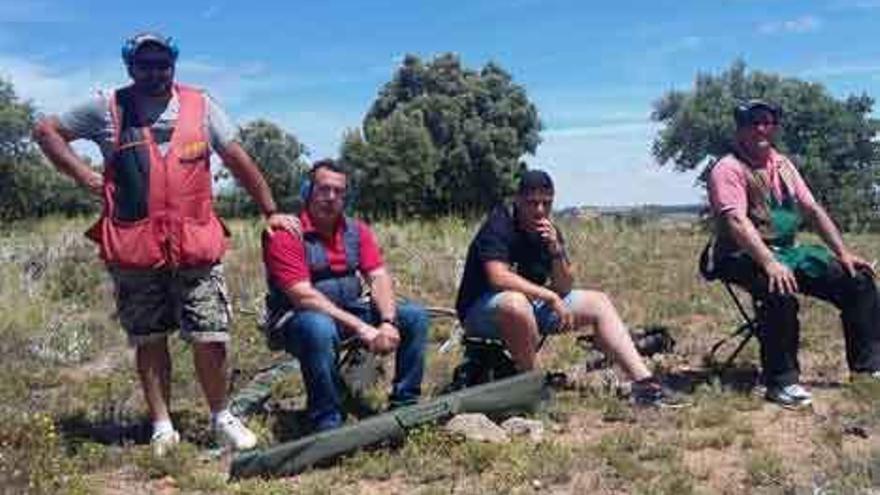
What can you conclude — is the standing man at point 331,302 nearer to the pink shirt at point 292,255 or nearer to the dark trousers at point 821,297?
the pink shirt at point 292,255

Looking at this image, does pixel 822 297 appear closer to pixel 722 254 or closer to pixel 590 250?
pixel 722 254

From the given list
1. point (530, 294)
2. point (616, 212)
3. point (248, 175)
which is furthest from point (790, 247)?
point (616, 212)

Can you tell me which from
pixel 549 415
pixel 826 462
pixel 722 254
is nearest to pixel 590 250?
pixel 722 254

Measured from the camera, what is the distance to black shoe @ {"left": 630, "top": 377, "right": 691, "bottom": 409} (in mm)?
6164

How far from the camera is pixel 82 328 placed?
827cm

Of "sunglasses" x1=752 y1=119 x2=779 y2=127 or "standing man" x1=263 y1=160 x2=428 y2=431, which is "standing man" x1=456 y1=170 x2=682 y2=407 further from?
"sunglasses" x1=752 y1=119 x2=779 y2=127

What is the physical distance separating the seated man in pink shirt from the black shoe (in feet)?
2.13

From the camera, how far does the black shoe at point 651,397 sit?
616 cm

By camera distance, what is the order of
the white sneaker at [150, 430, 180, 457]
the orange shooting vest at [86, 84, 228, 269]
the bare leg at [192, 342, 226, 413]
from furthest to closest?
the bare leg at [192, 342, 226, 413], the white sneaker at [150, 430, 180, 457], the orange shooting vest at [86, 84, 228, 269]

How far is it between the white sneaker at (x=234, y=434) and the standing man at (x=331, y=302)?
1.04 feet

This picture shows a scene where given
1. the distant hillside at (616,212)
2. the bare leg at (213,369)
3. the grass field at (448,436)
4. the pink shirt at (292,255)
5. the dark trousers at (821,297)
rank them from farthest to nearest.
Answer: the distant hillside at (616,212)
the dark trousers at (821,297)
the pink shirt at (292,255)
the bare leg at (213,369)
the grass field at (448,436)

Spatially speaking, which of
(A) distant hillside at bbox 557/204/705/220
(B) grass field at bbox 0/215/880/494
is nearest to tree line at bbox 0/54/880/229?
(A) distant hillside at bbox 557/204/705/220

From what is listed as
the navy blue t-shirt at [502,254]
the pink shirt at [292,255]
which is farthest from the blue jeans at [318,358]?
the navy blue t-shirt at [502,254]

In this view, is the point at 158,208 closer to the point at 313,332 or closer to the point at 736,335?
the point at 313,332
